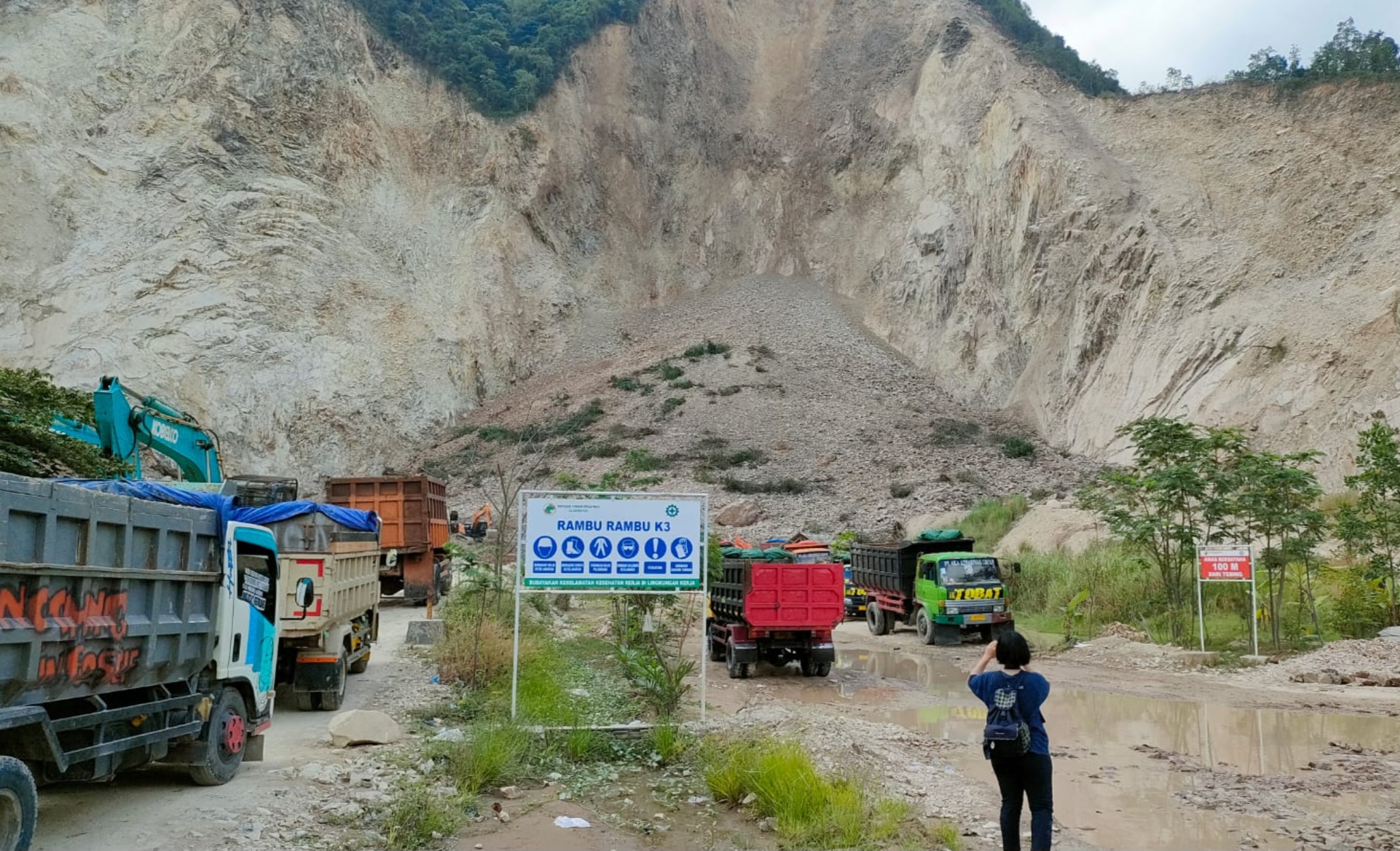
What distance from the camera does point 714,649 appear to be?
51.6ft

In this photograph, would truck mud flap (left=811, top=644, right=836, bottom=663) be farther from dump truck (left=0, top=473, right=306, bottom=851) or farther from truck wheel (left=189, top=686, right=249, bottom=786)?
truck wheel (left=189, top=686, right=249, bottom=786)

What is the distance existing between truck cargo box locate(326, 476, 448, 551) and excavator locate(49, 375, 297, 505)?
13.8 ft

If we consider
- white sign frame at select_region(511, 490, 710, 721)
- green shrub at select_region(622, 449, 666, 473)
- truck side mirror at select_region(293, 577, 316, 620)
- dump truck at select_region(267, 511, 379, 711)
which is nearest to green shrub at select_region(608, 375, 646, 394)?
green shrub at select_region(622, 449, 666, 473)

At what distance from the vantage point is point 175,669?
5.89m

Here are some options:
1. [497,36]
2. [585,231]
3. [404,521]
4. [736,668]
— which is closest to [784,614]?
[736,668]

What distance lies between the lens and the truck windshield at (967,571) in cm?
1773

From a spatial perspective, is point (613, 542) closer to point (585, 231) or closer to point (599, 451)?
point (599, 451)

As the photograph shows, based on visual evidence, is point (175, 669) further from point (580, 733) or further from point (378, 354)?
point (378, 354)

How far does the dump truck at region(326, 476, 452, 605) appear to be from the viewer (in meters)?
19.5

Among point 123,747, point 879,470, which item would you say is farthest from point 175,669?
point 879,470

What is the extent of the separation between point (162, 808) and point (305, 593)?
2680 millimetres

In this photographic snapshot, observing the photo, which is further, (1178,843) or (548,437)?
(548,437)

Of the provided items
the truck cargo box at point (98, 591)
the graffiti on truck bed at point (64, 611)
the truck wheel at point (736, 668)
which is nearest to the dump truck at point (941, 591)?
the truck wheel at point (736, 668)

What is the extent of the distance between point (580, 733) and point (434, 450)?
121ft
